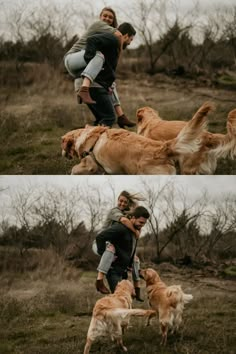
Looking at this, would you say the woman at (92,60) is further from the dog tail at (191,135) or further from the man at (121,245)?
the man at (121,245)

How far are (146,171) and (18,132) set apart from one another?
1504 millimetres

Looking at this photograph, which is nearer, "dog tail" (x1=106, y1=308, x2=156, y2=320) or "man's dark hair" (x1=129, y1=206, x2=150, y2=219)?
"dog tail" (x1=106, y1=308, x2=156, y2=320)

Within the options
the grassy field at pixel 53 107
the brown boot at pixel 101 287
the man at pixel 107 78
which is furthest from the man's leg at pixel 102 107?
the brown boot at pixel 101 287

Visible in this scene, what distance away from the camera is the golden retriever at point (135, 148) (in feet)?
20.1

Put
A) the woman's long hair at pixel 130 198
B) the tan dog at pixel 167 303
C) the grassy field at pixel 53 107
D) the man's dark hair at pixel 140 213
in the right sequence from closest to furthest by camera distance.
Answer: the tan dog at pixel 167 303, the man's dark hair at pixel 140 213, the woman's long hair at pixel 130 198, the grassy field at pixel 53 107

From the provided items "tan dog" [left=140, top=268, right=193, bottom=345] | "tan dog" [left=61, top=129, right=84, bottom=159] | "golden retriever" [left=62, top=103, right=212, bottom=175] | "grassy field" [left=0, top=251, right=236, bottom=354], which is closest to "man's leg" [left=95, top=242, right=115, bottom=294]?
"grassy field" [left=0, top=251, right=236, bottom=354]

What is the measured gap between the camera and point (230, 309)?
6.54 metres

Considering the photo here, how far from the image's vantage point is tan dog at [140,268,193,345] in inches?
244

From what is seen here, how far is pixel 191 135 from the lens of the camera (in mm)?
6102

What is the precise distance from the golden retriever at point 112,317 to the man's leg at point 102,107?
143 cm

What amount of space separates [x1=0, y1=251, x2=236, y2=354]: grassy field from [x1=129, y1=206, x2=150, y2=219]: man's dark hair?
0.50 metres

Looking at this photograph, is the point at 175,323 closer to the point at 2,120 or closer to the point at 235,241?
the point at 235,241

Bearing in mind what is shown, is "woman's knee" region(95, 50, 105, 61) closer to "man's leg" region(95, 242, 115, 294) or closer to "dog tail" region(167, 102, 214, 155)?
"dog tail" region(167, 102, 214, 155)

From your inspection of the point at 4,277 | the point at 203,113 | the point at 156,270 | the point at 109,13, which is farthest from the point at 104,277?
the point at 109,13
